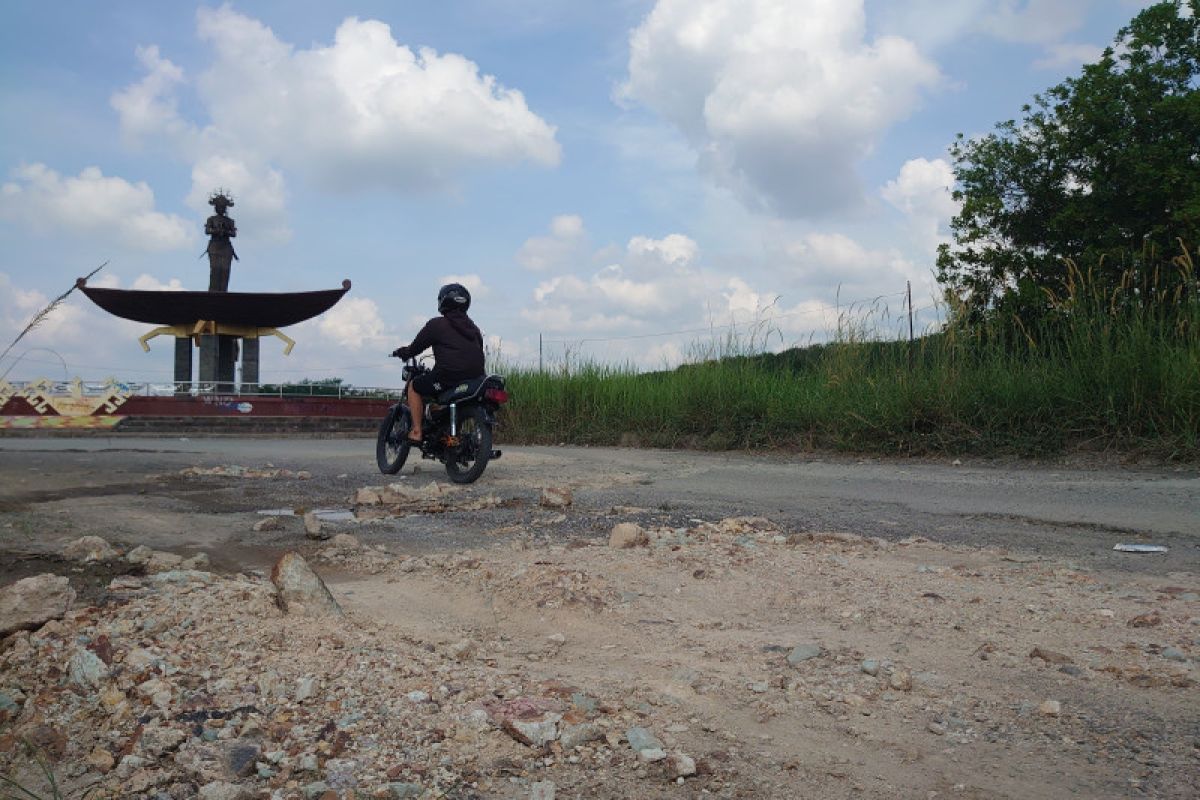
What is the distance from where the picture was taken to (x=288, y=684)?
2.04 meters

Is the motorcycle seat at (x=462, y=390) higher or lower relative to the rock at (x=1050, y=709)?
higher

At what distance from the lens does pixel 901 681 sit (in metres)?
2.12

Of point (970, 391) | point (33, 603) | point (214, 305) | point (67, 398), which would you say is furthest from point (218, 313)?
point (33, 603)

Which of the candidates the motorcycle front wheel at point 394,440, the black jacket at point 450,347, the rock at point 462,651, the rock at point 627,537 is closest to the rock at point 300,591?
the rock at point 462,651

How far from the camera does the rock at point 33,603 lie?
2.32 metres

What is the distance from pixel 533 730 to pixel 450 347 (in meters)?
6.06

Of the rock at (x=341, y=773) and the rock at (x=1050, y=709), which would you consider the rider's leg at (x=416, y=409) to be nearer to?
the rock at (x=341, y=773)

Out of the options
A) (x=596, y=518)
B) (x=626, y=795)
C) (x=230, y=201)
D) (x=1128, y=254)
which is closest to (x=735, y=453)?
(x=596, y=518)

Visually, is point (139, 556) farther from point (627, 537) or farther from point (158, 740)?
point (627, 537)

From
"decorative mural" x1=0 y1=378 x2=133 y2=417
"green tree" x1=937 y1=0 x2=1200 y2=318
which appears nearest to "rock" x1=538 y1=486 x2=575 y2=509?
"green tree" x1=937 y1=0 x2=1200 y2=318

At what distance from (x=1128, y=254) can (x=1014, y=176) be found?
207 inches

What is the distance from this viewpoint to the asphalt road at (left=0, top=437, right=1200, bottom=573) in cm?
438

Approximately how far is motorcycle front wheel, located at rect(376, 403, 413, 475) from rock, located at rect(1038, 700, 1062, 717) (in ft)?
21.3

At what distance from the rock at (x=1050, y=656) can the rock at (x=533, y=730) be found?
4.43 feet
